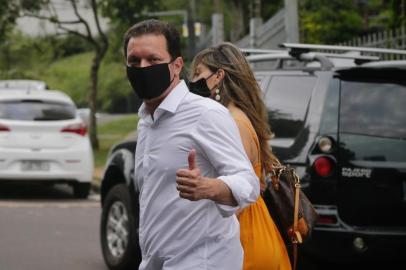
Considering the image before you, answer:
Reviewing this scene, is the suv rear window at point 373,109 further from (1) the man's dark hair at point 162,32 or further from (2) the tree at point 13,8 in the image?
(2) the tree at point 13,8

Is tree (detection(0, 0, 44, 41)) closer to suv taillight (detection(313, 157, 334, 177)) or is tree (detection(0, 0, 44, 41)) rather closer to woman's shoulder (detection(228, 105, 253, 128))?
suv taillight (detection(313, 157, 334, 177))

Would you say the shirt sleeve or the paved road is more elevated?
the shirt sleeve

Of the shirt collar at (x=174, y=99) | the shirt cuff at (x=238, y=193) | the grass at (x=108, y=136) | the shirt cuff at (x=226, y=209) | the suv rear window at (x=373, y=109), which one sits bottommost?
the grass at (x=108, y=136)

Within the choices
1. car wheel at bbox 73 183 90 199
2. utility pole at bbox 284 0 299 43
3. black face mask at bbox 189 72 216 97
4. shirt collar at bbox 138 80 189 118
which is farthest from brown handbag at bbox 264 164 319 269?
utility pole at bbox 284 0 299 43

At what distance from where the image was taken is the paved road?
28.8 ft

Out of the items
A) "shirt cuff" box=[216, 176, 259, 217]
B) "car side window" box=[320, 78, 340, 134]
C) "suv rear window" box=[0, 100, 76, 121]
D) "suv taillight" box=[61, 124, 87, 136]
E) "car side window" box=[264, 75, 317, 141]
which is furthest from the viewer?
"suv taillight" box=[61, 124, 87, 136]

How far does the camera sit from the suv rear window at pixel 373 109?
6734 millimetres

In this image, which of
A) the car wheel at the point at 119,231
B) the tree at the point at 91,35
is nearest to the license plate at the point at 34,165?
the car wheel at the point at 119,231

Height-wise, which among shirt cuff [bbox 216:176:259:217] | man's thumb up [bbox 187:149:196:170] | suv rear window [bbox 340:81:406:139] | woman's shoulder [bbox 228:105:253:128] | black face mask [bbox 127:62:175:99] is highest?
black face mask [bbox 127:62:175:99]

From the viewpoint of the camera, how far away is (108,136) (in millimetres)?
29781

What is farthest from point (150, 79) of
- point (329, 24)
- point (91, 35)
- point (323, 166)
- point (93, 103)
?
point (329, 24)

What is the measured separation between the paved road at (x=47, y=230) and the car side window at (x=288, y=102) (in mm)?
2420

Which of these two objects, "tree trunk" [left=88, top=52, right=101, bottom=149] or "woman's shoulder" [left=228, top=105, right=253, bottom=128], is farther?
"tree trunk" [left=88, top=52, right=101, bottom=149]

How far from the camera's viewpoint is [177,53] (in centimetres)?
365
